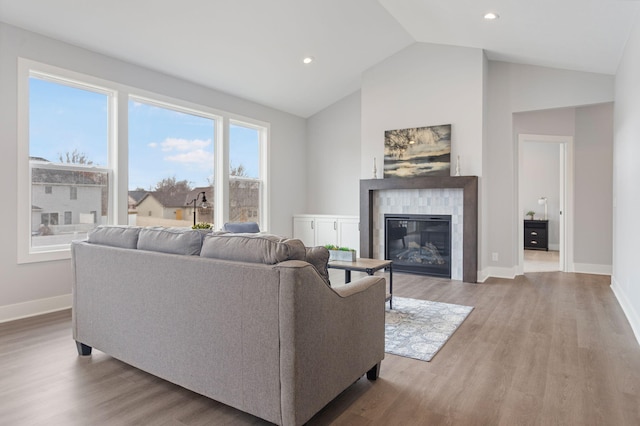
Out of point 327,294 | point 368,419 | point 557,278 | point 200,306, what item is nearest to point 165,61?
point 200,306

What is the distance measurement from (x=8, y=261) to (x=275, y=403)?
3.36 metres

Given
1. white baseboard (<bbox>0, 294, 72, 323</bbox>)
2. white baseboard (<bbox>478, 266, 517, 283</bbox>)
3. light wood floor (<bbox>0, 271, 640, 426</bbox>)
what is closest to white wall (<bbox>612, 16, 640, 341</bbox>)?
light wood floor (<bbox>0, 271, 640, 426</bbox>)

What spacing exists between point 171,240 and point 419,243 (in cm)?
439

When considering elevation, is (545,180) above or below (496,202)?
above

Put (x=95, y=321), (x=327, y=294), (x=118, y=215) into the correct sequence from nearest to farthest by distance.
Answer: (x=327, y=294)
(x=95, y=321)
(x=118, y=215)

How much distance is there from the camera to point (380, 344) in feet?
7.92

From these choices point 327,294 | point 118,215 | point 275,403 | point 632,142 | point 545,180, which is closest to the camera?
point 275,403

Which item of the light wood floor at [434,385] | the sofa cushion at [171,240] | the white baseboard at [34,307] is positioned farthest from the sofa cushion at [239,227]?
the sofa cushion at [171,240]

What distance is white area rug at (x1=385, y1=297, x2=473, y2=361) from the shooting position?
2916 mm

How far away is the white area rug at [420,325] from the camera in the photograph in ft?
9.57

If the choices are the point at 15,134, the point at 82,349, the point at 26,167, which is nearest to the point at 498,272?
the point at 82,349

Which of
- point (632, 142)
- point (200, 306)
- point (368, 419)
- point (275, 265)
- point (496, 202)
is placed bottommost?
point (368, 419)

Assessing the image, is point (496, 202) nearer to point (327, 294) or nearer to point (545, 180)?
point (545, 180)

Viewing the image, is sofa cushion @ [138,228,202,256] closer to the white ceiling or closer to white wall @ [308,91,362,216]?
the white ceiling
